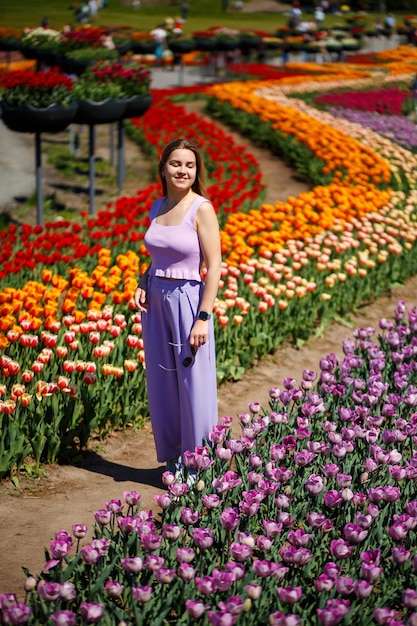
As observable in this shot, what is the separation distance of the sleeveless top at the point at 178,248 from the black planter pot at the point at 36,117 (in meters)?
6.30

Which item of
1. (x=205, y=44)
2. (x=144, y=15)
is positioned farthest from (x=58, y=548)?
(x=144, y=15)

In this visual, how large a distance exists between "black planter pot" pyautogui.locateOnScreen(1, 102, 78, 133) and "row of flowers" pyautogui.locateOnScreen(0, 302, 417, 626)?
21.6 feet

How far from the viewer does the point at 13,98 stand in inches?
427

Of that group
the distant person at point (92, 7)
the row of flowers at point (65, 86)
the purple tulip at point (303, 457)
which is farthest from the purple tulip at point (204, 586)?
the distant person at point (92, 7)

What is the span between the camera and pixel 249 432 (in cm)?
465

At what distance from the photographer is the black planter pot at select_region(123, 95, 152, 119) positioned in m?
12.3

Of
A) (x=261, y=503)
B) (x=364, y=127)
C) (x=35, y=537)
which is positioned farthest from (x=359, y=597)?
(x=364, y=127)

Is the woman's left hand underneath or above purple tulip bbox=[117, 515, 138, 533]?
above

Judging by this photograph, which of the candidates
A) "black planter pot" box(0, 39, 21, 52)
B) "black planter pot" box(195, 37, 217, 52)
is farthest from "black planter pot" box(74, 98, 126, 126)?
"black planter pot" box(195, 37, 217, 52)

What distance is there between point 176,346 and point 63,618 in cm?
195

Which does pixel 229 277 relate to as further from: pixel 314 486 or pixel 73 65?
pixel 73 65

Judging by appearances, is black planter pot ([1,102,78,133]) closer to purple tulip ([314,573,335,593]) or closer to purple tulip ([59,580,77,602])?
purple tulip ([59,580,77,602])

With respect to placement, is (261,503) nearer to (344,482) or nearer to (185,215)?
(344,482)

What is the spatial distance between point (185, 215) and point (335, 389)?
4.83 ft
